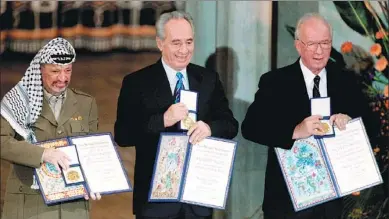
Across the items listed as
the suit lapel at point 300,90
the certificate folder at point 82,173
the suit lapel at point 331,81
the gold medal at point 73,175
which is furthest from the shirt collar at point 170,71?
the suit lapel at point 331,81

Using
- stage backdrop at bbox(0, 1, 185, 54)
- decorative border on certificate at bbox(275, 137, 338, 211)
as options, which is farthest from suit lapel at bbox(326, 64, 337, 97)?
stage backdrop at bbox(0, 1, 185, 54)

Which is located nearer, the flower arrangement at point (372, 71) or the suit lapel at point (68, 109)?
the suit lapel at point (68, 109)

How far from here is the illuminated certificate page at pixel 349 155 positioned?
509 cm

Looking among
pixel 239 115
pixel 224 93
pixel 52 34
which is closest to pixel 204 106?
pixel 224 93

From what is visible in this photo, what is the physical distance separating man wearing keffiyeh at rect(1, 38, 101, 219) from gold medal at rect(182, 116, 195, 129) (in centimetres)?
56

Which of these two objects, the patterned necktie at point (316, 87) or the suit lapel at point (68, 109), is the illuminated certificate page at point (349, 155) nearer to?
the patterned necktie at point (316, 87)

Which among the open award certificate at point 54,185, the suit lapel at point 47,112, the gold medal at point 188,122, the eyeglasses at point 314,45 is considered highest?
the eyeglasses at point 314,45

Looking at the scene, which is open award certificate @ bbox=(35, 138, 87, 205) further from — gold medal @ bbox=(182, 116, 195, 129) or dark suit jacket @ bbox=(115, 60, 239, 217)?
gold medal @ bbox=(182, 116, 195, 129)

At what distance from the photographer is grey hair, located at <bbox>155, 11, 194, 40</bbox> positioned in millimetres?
4875

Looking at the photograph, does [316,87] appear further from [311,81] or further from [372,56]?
[372,56]

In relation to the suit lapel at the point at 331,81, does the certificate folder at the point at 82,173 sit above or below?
below

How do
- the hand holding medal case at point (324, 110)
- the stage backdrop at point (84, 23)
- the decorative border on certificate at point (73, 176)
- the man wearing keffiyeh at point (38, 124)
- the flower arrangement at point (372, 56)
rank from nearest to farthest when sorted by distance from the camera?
the man wearing keffiyeh at point (38, 124) < the decorative border on certificate at point (73, 176) < the hand holding medal case at point (324, 110) < the stage backdrop at point (84, 23) < the flower arrangement at point (372, 56)

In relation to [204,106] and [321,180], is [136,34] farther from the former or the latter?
[321,180]

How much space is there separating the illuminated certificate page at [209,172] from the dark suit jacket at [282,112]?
31 centimetres
